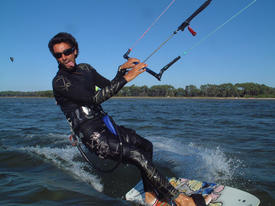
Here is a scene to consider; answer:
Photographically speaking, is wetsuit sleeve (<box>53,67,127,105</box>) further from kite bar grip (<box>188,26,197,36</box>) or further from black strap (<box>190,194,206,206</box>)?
black strap (<box>190,194,206,206</box>)

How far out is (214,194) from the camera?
4.10 meters

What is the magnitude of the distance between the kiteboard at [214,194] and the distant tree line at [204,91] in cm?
13892

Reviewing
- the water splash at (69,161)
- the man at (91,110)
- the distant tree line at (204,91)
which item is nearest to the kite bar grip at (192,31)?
the man at (91,110)

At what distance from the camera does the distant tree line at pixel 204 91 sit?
136 metres

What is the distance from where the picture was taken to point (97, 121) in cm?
347

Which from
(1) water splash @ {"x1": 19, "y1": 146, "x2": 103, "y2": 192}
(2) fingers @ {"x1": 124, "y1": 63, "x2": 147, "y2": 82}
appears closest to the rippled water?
(1) water splash @ {"x1": 19, "y1": 146, "x2": 103, "y2": 192}

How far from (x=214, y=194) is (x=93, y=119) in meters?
2.68

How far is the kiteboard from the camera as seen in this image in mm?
3840

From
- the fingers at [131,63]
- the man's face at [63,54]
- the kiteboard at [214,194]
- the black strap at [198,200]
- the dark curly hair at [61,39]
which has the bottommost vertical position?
the kiteboard at [214,194]

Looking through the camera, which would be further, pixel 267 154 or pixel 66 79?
pixel 267 154

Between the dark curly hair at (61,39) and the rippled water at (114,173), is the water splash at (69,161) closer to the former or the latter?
the rippled water at (114,173)

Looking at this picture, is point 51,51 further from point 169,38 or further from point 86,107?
point 169,38

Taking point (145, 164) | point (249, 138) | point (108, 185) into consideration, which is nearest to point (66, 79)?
point (145, 164)

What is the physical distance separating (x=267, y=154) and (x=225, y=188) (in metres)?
Answer: 4.18
